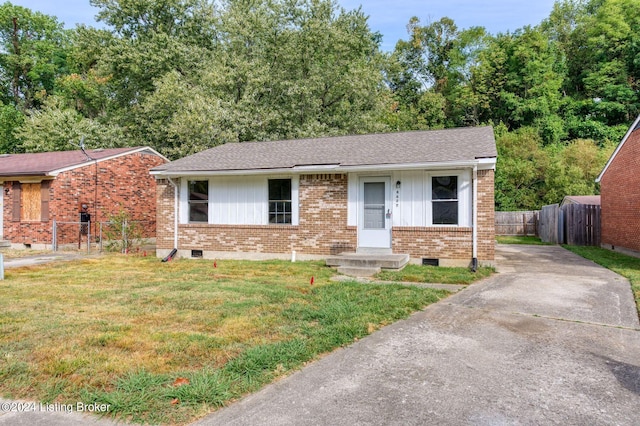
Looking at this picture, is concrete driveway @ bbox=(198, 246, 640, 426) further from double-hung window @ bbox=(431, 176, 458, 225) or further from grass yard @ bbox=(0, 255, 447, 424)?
double-hung window @ bbox=(431, 176, 458, 225)

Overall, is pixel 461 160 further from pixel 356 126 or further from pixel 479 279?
pixel 356 126

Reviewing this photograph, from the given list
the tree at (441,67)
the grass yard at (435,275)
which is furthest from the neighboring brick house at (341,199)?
the tree at (441,67)

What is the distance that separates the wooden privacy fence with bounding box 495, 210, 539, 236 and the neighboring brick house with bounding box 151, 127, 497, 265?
1442cm

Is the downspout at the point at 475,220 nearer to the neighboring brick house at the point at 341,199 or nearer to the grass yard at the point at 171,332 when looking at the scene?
the neighboring brick house at the point at 341,199

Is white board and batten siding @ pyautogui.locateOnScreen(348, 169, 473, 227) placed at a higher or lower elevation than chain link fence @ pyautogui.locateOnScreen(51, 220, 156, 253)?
higher

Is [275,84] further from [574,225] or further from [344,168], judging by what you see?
[574,225]

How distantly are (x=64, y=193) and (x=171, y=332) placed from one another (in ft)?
44.8

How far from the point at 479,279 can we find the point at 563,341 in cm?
425

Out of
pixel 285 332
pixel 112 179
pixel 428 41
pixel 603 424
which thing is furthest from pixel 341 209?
pixel 428 41

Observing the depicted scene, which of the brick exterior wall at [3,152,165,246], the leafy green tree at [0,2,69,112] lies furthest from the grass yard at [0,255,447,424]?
the leafy green tree at [0,2,69,112]

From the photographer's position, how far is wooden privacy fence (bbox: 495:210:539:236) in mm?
25297

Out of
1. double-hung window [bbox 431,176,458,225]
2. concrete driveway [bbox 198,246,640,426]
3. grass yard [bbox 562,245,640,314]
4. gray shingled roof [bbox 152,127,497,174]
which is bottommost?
concrete driveway [bbox 198,246,640,426]

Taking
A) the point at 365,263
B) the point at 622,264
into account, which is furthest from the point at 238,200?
the point at 622,264

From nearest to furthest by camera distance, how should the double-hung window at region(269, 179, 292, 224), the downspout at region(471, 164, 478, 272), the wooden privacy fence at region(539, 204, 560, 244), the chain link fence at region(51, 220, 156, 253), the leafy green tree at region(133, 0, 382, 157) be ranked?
the downspout at region(471, 164, 478, 272)
the double-hung window at region(269, 179, 292, 224)
the chain link fence at region(51, 220, 156, 253)
the wooden privacy fence at region(539, 204, 560, 244)
the leafy green tree at region(133, 0, 382, 157)
